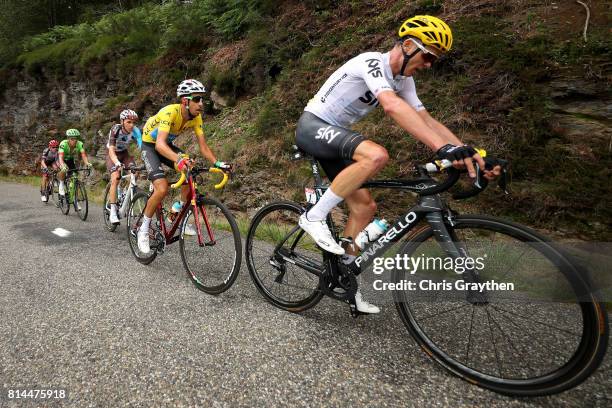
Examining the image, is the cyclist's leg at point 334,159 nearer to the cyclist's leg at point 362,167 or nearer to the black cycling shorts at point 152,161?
the cyclist's leg at point 362,167

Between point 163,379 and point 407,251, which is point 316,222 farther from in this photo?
point 163,379

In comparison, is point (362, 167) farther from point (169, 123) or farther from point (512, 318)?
point (169, 123)

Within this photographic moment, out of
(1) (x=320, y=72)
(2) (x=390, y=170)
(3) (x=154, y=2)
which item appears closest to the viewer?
(2) (x=390, y=170)

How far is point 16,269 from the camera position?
452 cm

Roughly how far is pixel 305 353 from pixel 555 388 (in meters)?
1.54

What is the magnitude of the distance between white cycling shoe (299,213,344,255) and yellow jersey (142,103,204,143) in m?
2.44

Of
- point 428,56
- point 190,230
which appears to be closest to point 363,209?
point 428,56

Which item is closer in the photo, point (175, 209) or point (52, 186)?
point (175, 209)

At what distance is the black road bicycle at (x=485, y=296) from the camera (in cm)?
192

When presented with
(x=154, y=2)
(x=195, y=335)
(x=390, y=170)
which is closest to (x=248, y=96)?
(x=390, y=170)

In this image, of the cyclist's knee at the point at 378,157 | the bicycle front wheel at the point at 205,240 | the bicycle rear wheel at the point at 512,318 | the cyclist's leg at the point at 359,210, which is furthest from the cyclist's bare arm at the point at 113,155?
the bicycle rear wheel at the point at 512,318
